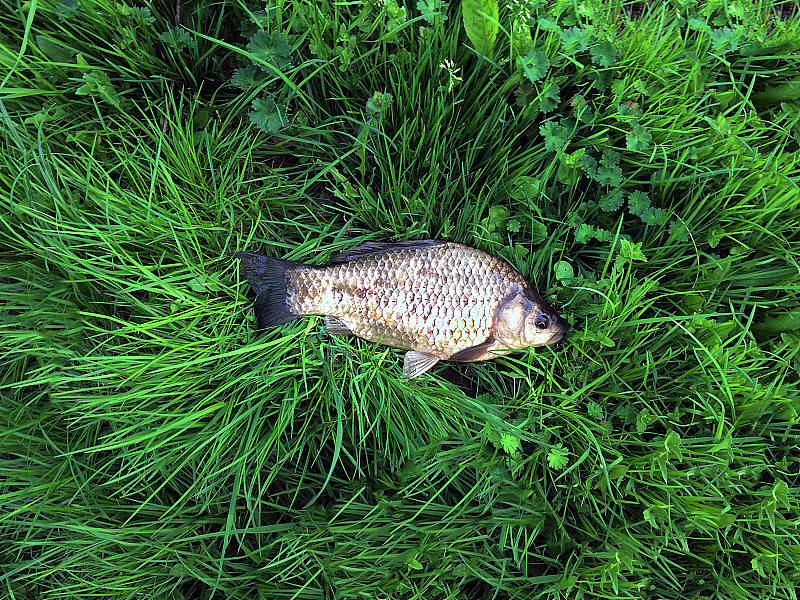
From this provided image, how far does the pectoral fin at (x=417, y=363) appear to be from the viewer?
6.66 feet

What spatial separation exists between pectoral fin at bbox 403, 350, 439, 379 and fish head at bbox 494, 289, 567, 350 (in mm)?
309

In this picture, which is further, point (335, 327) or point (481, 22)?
point (335, 327)

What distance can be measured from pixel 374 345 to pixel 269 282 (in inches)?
21.3

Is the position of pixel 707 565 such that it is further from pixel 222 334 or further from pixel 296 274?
pixel 222 334

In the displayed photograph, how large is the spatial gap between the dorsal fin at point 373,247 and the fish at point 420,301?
0.05 meters

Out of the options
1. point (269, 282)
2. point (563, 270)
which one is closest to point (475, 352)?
point (563, 270)

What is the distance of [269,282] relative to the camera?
1995 millimetres

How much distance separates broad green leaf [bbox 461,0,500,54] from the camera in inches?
74.8

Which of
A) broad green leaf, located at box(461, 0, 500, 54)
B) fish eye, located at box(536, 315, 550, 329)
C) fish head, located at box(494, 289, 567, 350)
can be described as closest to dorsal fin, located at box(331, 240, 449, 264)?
fish head, located at box(494, 289, 567, 350)

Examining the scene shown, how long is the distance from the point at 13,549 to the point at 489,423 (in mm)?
2056

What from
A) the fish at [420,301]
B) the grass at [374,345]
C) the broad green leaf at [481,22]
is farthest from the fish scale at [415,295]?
the broad green leaf at [481,22]

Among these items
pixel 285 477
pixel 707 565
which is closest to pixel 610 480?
pixel 707 565

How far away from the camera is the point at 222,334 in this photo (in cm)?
200

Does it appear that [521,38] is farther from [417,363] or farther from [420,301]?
[417,363]
